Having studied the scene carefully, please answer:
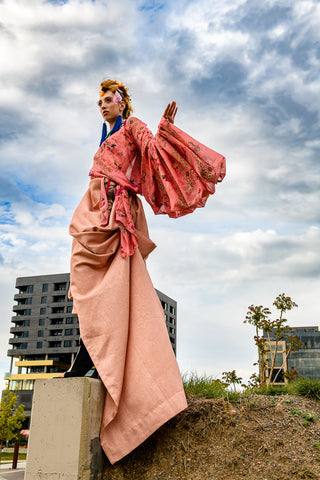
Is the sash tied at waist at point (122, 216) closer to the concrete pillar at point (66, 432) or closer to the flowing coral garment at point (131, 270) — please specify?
the flowing coral garment at point (131, 270)

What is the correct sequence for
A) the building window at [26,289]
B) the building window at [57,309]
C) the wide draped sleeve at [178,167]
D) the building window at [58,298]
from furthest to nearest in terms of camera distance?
the building window at [26,289] → the building window at [58,298] → the building window at [57,309] → the wide draped sleeve at [178,167]

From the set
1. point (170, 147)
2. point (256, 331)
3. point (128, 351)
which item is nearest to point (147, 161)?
point (170, 147)

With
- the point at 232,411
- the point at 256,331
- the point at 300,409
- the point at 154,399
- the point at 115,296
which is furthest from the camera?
the point at 256,331

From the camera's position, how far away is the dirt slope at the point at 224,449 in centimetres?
329

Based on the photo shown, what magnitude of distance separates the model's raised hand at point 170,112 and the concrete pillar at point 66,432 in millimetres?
2325

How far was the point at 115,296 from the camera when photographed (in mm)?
3637

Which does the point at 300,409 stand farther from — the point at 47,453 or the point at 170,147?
the point at 170,147

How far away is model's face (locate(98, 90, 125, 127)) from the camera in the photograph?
4.59 meters

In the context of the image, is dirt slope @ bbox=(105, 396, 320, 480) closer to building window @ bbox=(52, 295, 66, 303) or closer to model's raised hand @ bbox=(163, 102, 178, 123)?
model's raised hand @ bbox=(163, 102, 178, 123)

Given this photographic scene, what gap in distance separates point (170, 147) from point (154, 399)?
7.03ft

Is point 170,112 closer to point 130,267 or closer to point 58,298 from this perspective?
point 130,267

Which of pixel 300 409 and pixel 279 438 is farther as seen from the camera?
pixel 300 409

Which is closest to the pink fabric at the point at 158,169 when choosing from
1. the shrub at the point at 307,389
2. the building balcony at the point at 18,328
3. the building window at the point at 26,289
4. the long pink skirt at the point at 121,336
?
the long pink skirt at the point at 121,336

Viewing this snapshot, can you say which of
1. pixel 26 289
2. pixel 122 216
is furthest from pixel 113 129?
pixel 26 289
